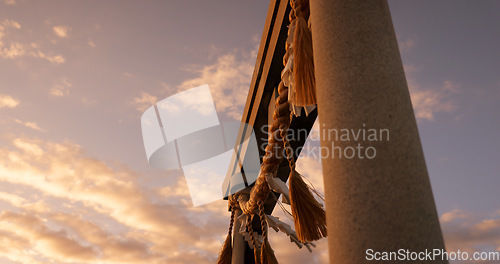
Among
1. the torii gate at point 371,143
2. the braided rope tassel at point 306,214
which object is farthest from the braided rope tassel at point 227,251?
the torii gate at point 371,143

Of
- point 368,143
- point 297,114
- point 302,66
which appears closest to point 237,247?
point 297,114

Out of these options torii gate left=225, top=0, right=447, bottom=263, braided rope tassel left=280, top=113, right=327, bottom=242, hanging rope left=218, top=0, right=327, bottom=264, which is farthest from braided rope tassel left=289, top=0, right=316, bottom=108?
braided rope tassel left=280, top=113, right=327, bottom=242

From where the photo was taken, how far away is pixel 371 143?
3.79 feet

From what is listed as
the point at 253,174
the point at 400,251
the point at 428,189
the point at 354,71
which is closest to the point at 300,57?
the point at 354,71

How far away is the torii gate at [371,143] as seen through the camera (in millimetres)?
1053

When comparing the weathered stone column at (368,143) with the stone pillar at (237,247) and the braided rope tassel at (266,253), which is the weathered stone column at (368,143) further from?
the stone pillar at (237,247)

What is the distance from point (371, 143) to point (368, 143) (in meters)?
0.01

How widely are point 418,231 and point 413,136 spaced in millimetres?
338

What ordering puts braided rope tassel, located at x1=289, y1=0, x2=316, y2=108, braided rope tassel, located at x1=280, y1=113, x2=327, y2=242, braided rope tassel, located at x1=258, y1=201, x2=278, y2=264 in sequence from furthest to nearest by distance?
1. braided rope tassel, located at x1=258, y1=201, x2=278, y2=264
2. braided rope tassel, located at x1=280, y1=113, x2=327, y2=242
3. braided rope tassel, located at x1=289, y1=0, x2=316, y2=108

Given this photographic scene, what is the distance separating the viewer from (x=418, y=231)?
1036 mm

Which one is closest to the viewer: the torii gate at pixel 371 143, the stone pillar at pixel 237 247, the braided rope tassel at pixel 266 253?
the torii gate at pixel 371 143

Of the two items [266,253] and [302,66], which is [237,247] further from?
[302,66]

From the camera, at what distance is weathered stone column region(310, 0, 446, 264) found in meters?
1.05

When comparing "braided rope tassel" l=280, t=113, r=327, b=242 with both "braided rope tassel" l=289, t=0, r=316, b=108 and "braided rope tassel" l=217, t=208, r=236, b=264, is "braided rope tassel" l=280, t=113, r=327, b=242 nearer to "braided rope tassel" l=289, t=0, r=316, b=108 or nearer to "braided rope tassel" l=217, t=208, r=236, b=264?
"braided rope tassel" l=289, t=0, r=316, b=108
